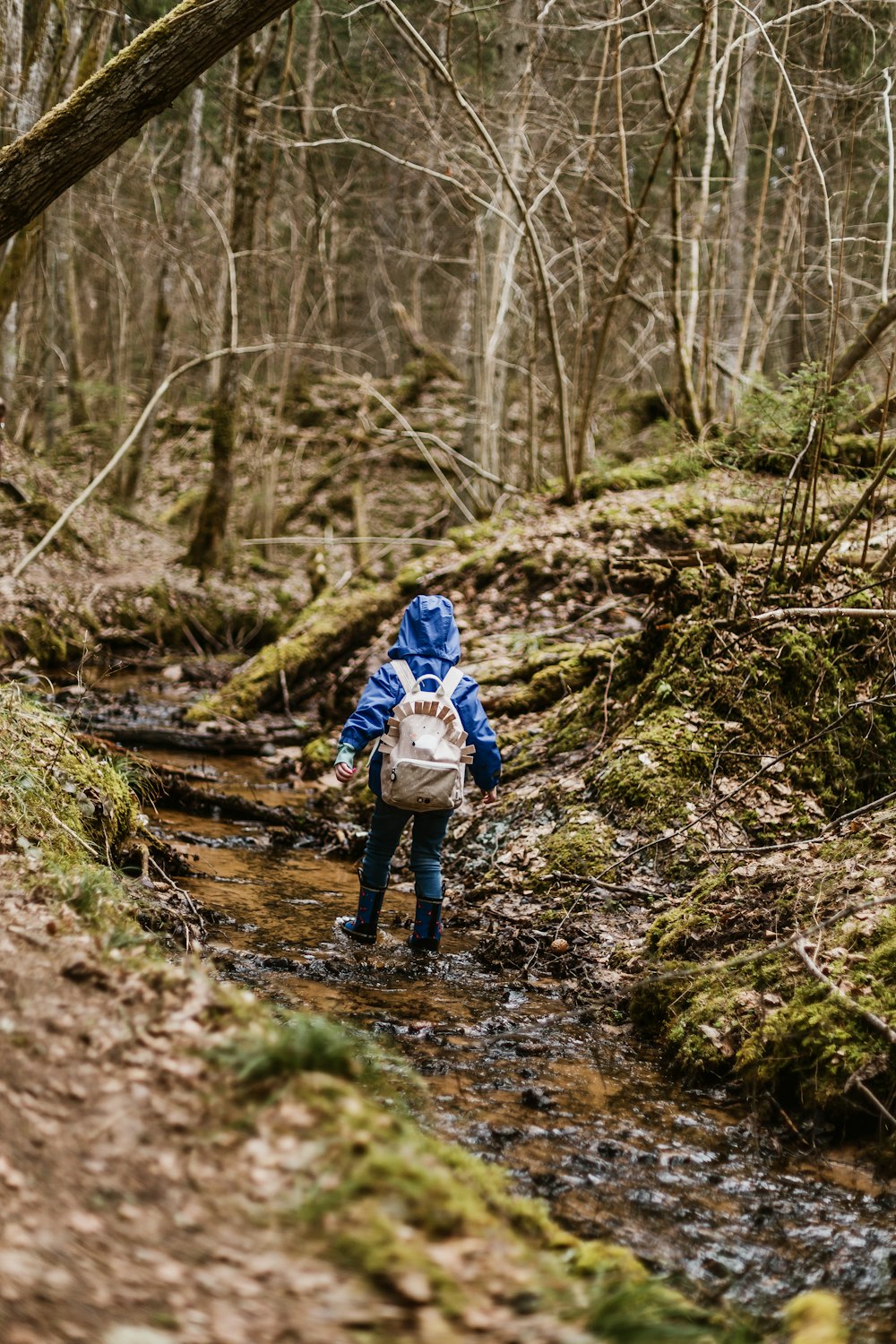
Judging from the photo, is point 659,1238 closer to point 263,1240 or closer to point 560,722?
point 263,1240

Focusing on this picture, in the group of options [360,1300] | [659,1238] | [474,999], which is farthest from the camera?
[474,999]

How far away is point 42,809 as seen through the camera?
4.92m

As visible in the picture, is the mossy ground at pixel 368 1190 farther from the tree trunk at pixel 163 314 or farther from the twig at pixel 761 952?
the tree trunk at pixel 163 314

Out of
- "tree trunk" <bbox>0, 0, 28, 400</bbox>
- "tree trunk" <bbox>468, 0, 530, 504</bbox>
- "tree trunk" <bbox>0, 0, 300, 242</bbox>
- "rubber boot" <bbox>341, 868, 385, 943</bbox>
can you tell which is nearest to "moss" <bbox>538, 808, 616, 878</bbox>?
"rubber boot" <bbox>341, 868, 385, 943</bbox>

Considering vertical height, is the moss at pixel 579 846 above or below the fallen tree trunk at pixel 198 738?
above

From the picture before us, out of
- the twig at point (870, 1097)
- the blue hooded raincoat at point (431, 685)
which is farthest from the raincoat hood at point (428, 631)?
the twig at point (870, 1097)

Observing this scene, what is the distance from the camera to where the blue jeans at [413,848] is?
18.5 feet

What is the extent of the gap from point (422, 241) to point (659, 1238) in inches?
921

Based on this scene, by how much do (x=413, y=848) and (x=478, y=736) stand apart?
2.58 ft

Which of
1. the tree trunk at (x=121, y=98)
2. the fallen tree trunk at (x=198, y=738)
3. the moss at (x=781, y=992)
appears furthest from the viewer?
the fallen tree trunk at (x=198, y=738)

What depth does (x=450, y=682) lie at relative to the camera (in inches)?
228

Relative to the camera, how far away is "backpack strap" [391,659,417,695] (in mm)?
5766

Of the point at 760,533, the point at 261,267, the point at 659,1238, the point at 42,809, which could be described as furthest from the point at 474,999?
the point at 261,267

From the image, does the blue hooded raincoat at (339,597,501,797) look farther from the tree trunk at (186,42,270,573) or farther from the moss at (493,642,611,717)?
the tree trunk at (186,42,270,573)
